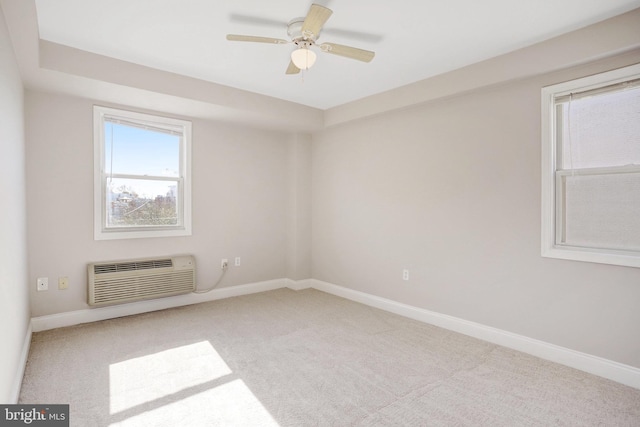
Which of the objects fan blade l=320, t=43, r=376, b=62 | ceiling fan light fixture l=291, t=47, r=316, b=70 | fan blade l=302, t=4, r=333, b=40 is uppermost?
fan blade l=302, t=4, r=333, b=40

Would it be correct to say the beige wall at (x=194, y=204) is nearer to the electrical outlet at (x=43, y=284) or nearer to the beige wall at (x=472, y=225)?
the electrical outlet at (x=43, y=284)

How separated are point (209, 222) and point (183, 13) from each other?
102 inches

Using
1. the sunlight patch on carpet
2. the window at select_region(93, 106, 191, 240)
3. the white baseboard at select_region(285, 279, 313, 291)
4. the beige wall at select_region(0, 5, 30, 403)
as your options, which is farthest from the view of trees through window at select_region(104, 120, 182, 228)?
the white baseboard at select_region(285, 279, 313, 291)

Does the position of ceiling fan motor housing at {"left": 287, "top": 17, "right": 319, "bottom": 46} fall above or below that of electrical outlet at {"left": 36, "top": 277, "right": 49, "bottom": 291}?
above

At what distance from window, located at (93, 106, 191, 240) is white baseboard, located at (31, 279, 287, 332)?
775 millimetres

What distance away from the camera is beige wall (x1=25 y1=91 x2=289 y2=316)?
10.7 ft

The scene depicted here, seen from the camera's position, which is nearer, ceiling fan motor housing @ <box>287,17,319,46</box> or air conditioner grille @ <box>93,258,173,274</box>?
ceiling fan motor housing @ <box>287,17,319,46</box>

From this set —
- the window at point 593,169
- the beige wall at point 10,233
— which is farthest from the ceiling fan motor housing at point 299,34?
the window at point 593,169

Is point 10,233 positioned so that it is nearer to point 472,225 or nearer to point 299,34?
point 299,34

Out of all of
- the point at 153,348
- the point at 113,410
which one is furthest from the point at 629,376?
the point at 153,348

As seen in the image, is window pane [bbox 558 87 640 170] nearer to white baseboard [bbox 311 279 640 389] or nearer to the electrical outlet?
white baseboard [bbox 311 279 640 389]

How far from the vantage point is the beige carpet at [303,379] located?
2004 millimetres

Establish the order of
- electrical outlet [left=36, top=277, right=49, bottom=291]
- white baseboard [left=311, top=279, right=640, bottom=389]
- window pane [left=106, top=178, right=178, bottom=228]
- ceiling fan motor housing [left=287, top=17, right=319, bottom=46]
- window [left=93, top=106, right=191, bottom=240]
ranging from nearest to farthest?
ceiling fan motor housing [left=287, top=17, right=319, bottom=46], white baseboard [left=311, top=279, right=640, bottom=389], electrical outlet [left=36, top=277, right=49, bottom=291], window [left=93, top=106, right=191, bottom=240], window pane [left=106, top=178, right=178, bottom=228]

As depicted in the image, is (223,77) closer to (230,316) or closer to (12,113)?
(12,113)
